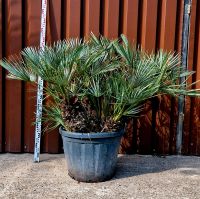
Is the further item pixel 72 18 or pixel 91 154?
pixel 72 18

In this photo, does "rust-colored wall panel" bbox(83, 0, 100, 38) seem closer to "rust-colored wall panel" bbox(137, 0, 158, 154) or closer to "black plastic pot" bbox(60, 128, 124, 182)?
"rust-colored wall panel" bbox(137, 0, 158, 154)

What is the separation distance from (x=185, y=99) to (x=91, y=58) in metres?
1.46

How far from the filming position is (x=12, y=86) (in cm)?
456

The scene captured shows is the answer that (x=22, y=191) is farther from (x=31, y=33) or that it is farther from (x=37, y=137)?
(x=31, y=33)

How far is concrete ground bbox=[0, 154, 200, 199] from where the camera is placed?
362 cm

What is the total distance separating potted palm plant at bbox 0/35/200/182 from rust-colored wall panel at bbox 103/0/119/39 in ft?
1.65

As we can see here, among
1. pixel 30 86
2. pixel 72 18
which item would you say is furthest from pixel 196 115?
pixel 30 86

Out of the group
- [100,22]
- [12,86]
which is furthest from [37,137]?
[100,22]

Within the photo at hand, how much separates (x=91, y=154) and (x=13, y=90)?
1.32m

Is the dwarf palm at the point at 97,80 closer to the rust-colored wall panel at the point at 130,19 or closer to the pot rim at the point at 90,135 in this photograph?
the pot rim at the point at 90,135

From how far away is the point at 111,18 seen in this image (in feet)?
14.7

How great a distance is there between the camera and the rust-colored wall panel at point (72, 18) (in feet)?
14.6

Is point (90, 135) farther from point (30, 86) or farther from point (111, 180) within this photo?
point (30, 86)

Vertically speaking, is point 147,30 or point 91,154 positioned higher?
point 147,30
